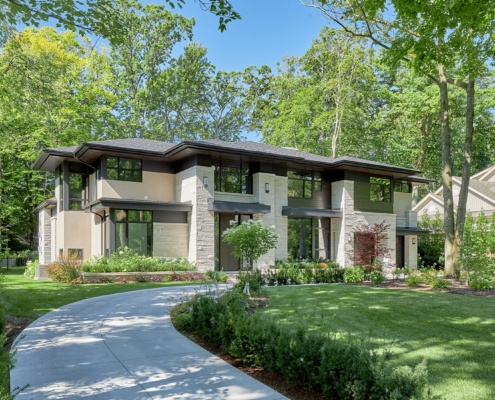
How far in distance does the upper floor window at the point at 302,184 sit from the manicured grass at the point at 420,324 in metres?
11.9

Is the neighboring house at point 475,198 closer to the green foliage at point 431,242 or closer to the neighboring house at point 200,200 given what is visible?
the green foliage at point 431,242

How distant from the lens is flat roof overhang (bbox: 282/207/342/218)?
71.8 feet

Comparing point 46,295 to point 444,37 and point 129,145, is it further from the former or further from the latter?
point 444,37

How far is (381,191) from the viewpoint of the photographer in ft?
87.1

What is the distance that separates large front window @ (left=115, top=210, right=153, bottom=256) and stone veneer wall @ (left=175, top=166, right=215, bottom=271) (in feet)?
6.43

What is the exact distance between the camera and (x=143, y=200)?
757 inches

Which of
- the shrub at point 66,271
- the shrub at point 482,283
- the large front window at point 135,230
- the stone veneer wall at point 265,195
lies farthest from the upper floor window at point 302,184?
the shrub at point 66,271

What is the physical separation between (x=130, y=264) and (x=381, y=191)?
16738 mm

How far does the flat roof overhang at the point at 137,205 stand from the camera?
1808 centimetres

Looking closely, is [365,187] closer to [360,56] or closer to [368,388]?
[360,56]

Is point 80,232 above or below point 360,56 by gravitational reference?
below

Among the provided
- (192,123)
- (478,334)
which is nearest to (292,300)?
(478,334)

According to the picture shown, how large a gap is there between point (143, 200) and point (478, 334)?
15.3 meters

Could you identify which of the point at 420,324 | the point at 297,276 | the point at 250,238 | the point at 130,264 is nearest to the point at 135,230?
the point at 130,264
